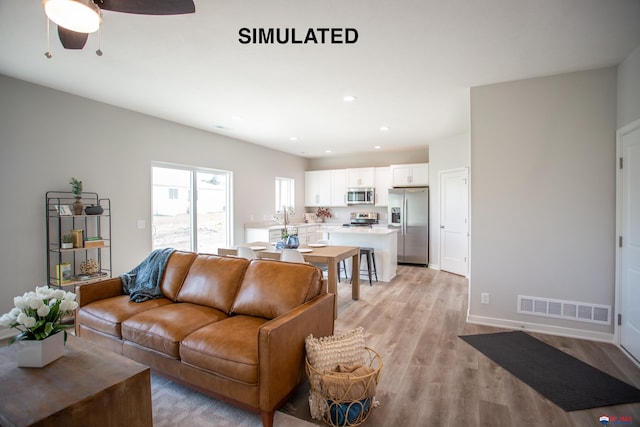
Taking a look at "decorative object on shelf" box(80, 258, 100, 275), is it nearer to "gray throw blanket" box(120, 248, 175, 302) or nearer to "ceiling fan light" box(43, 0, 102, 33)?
"gray throw blanket" box(120, 248, 175, 302)

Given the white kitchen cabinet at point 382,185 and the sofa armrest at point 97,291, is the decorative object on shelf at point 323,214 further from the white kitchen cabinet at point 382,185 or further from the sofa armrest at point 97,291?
the sofa armrest at point 97,291

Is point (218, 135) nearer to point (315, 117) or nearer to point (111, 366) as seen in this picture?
point (315, 117)

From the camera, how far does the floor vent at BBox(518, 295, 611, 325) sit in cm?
301

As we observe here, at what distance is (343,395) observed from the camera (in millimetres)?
1806

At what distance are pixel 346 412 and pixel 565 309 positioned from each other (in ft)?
8.95

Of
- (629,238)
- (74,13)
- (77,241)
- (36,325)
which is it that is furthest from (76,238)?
(629,238)

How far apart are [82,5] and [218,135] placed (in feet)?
14.1

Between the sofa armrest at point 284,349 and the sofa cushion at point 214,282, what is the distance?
74 cm

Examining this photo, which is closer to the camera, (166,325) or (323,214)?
(166,325)

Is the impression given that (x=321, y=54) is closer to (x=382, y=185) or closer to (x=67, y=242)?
(x=67, y=242)

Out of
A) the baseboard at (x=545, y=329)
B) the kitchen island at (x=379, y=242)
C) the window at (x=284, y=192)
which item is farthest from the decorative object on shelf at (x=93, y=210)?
the baseboard at (x=545, y=329)

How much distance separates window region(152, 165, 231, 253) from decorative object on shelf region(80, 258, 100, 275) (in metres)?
0.91

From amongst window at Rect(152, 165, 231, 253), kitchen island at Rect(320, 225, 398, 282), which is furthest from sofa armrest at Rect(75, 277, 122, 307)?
kitchen island at Rect(320, 225, 398, 282)

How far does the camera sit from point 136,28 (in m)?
2.25
